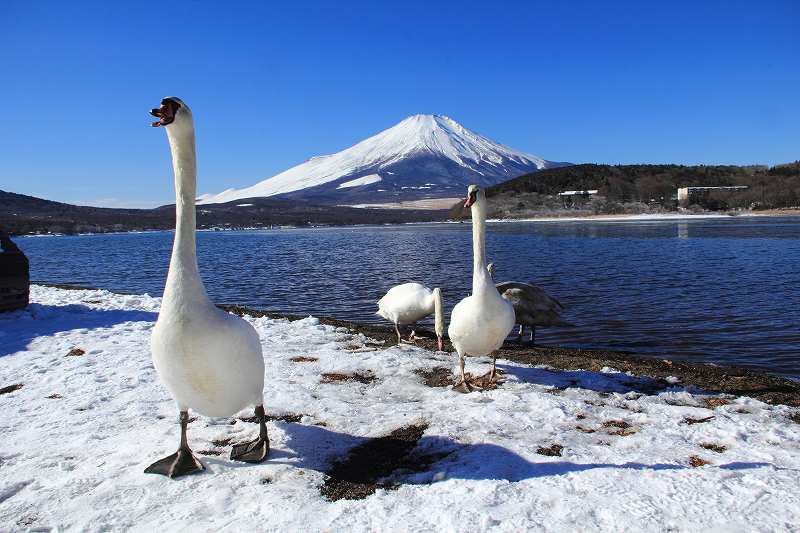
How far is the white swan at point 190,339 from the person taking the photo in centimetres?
454

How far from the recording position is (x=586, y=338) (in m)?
13.7

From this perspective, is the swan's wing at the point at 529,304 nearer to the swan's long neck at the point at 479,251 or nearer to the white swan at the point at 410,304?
the white swan at the point at 410,304

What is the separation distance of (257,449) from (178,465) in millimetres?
729

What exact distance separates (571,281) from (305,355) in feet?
59.5

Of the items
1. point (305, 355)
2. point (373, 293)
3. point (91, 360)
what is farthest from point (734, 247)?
point (91, 360)

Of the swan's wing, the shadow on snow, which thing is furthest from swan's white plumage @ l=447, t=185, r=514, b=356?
the shadow on snow

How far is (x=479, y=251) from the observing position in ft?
26.1

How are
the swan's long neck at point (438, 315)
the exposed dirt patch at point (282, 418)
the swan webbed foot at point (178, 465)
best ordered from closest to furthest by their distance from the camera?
the swan webbed foot at point (178, 465) → the exposed dirt patch at point (282, 418) → the swan's long neck at point (438, 315)

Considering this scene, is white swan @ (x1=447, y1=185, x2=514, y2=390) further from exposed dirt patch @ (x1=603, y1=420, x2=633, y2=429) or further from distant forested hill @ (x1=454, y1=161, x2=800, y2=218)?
distant forested hill @ (x1=454, y1=161, x2=800, y2=218)

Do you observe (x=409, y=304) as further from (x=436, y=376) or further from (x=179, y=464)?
(x=179, y=464)

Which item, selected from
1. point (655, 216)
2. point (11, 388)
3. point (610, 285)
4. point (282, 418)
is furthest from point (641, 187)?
point (11, 388)

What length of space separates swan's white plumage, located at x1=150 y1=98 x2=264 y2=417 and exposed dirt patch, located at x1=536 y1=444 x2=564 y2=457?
2.86 metres

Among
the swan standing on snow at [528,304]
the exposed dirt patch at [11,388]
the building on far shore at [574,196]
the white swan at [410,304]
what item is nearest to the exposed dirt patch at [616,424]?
the white swan at [410,304]

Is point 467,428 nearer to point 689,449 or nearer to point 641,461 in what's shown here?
point 641,461
